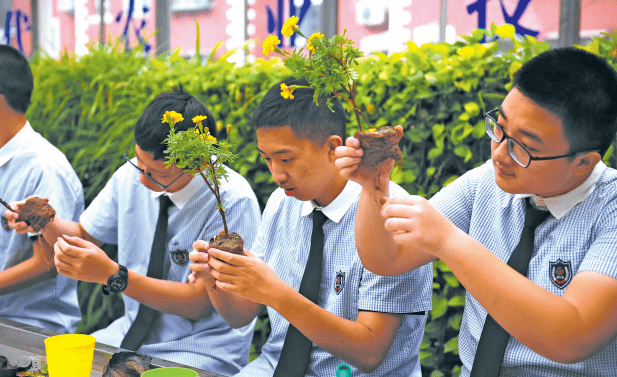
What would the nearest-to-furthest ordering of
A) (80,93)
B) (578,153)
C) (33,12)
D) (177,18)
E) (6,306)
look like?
(578,153) → (6,306) → (80,93) → (33,12) → (177,18)

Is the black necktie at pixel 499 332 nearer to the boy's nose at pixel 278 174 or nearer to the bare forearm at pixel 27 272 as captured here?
the boy's nose at pixel 278 174

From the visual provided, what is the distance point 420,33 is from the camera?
6.06 m

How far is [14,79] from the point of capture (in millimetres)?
2604

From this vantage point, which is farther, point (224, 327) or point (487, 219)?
point (224, 327)

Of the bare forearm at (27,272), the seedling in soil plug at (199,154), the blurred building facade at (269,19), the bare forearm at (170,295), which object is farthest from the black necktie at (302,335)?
the blurred building facade at (269,19)

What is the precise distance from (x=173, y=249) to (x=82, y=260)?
1.55 ft

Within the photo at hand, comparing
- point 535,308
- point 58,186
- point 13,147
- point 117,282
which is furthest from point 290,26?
point 13,147

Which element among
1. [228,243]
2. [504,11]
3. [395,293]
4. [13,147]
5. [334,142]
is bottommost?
[395,293]

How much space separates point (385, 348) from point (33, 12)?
762 cm

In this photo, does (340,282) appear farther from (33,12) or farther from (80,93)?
(33,12)

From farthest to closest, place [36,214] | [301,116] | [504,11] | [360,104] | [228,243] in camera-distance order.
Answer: [504,11], [360,104], [36,214], [301,116], [228,243]

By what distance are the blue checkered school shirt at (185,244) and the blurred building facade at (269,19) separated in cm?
203

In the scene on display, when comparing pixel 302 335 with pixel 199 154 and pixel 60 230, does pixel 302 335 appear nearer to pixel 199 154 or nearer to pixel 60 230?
pixel 199 154

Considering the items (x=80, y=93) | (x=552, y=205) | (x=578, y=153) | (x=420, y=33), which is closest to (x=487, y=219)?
(x=552, y=205)
